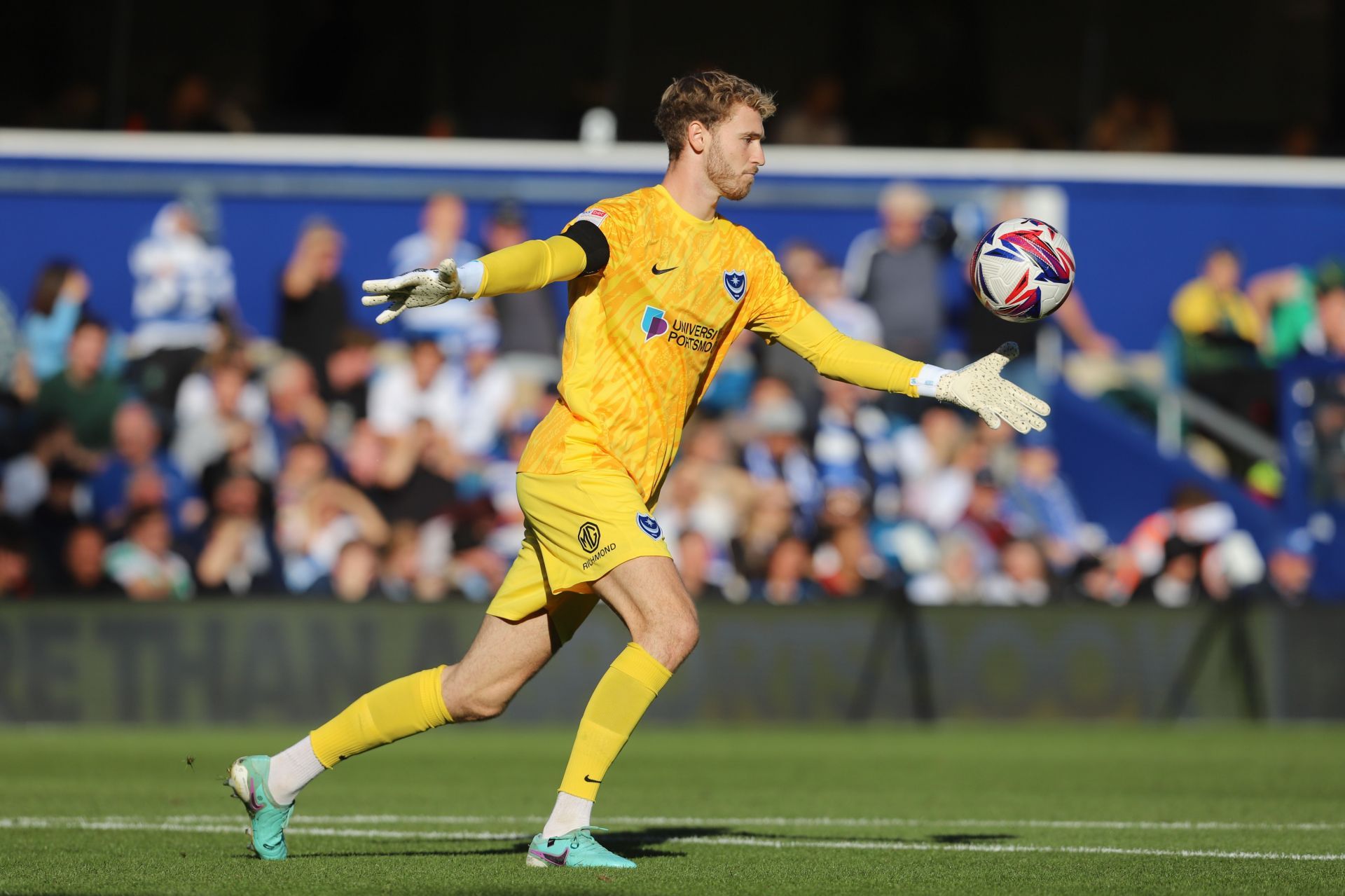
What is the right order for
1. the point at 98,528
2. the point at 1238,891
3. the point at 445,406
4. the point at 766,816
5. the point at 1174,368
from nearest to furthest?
the point at 1238,891 → the point at 766,816 → the point at 98,528 → the point at 445,406 → the point at 1174,368

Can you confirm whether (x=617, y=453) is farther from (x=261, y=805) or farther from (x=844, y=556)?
(x=844, y=556)

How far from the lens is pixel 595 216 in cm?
627

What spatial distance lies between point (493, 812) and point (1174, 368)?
33.9 feet

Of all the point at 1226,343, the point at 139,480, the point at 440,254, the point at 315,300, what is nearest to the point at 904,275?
the point at 1226,343

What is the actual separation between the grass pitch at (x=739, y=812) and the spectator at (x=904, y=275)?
3.80 m

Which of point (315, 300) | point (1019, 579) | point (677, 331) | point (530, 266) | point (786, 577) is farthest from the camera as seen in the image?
point (315, 300)

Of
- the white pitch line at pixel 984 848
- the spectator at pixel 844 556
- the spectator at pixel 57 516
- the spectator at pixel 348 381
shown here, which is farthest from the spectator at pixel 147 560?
the white pitch line at pixel 984 848

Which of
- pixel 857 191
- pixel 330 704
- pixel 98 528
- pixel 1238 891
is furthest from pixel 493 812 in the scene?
pixel 857 191

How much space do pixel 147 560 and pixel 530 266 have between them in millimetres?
9135

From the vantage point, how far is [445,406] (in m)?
15.5

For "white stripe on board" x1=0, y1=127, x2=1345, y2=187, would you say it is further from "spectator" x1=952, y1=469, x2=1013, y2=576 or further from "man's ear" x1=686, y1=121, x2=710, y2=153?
"man's ear" x1=686, y1=121, x2=710, y2=153

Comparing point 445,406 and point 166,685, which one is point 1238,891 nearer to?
point 166,685

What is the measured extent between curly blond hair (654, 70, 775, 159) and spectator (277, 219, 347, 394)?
951cm

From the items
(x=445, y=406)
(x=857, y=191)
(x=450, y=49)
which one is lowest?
(x=445, y=406)
